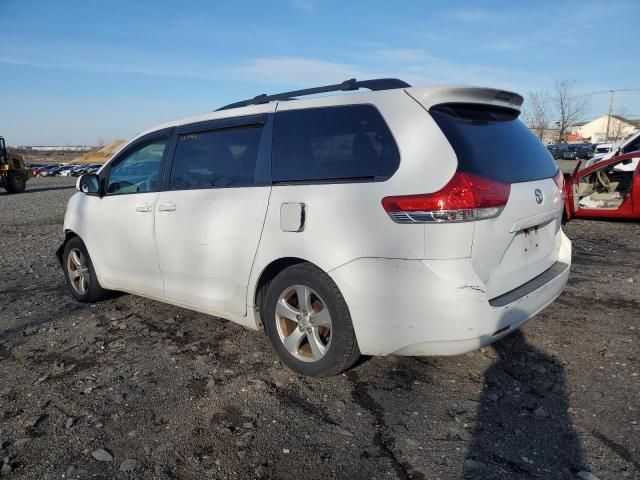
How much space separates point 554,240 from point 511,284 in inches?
31.2

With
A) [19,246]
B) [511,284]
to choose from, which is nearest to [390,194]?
[511,284]

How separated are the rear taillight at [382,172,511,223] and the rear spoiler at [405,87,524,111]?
51cm

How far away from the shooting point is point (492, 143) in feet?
10.0

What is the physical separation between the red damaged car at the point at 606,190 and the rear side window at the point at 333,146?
6.71 metres

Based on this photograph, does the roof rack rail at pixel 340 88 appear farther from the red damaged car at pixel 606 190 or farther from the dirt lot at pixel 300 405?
the red damaged car at pixel 606 190

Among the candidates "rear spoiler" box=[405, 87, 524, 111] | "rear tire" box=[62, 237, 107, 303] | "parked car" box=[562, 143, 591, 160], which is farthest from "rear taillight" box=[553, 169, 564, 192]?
"parked car" box=[562, 143, 591, 160]

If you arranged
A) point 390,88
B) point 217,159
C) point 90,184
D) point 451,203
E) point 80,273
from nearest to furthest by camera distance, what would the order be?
1. point 451,203
2. point 390,88
3. point 217,159
4. point 90,184
5. point 80,273

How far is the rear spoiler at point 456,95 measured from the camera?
2930 millimetres

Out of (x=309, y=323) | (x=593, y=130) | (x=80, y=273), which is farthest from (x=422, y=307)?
(x=593, y=130)

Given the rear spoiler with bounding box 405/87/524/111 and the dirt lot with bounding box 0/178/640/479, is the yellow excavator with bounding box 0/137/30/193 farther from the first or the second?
the rear spoiler with bounding box 405/87/524/111

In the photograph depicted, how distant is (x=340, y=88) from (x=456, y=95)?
88cm

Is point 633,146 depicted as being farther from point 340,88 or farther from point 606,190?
point 340,88

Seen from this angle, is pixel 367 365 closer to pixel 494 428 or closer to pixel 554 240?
pixel 494 428

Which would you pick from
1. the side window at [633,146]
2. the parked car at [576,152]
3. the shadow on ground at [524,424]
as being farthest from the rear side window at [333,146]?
the parked car at [576,152]
